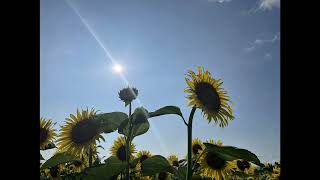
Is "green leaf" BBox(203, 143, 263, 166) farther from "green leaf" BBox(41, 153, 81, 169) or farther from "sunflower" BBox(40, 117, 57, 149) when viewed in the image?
"sunflower" BBox(40, 117, 57, 149)

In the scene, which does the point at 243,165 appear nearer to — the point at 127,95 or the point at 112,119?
the point at 127,95

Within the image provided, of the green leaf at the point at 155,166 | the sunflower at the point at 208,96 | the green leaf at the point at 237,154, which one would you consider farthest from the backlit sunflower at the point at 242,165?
the green leaf at the point at 237,154

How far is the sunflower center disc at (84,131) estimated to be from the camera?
8.52 feet

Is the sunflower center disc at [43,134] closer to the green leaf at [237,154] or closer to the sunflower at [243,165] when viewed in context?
the green leaf at [237,154]

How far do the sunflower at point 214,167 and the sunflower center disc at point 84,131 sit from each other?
5.27ft

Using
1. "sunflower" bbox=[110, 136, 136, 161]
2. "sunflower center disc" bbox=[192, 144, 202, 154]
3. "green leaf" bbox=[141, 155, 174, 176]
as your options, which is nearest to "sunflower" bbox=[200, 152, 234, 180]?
"sunflower" bbox=[110, 136, 136, 161]

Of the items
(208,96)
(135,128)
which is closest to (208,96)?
(208,96)

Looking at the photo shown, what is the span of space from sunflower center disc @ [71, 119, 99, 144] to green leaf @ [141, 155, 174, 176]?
0.53 m

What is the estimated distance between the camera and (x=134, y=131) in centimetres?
230

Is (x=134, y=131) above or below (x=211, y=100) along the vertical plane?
below

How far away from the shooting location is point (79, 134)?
2816mm
